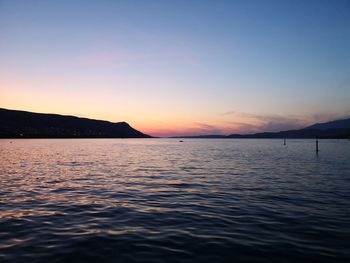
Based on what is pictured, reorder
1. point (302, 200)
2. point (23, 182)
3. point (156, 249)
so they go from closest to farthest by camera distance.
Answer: point (156, 249)
point (302, 200)
point (23, 182)

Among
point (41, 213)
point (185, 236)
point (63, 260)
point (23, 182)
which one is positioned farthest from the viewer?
point (23, 182)

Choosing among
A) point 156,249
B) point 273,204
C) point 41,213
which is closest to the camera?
point 156,249

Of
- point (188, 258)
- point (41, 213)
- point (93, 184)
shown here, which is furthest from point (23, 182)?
point (188, 258)

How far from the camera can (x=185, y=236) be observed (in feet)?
39.0

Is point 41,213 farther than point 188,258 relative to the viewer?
Yes

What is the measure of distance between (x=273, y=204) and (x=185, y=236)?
9.11 meters

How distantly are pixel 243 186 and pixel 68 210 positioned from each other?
53.6 ft

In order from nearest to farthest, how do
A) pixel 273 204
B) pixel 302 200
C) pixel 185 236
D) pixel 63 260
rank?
pixel 63 260
pixel 185 236
pixel 273 204
pixel 302 200

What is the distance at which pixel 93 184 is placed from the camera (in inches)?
1057

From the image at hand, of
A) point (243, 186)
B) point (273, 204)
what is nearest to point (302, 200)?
point (273, 204)

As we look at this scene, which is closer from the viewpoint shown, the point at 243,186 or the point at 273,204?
the point at 273,204

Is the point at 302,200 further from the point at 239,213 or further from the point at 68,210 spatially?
the point at 68,210

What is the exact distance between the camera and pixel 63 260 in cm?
927

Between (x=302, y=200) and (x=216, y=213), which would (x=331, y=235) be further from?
(x=302, y=200)
